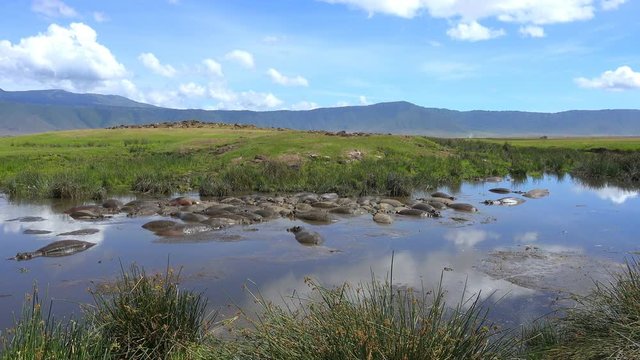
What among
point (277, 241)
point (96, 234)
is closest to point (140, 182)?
point (96, 234)

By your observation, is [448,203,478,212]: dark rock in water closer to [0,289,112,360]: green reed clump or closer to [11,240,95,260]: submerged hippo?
[11,240,95,260]: submerged hippo

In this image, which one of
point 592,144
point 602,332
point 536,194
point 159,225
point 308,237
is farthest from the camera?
point 592,144

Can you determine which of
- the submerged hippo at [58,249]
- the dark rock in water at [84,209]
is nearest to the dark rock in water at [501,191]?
the dark rock in water at [84,209]

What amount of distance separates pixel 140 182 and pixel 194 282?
15.4 m

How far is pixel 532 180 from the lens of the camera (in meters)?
33.1

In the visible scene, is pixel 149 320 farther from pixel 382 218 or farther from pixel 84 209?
pixel 84 209

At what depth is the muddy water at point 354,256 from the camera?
1035 centimetres

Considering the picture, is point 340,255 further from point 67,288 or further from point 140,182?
point 140,182

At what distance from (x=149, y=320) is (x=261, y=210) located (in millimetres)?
12226

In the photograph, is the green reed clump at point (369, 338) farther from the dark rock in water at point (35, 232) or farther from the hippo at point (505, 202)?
the hippo at point (505, 202)

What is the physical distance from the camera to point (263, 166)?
2891 cm

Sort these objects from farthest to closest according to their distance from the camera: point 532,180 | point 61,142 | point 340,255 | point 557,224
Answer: point 61,142 < point 532,180 < point 557,224 < point 340,255

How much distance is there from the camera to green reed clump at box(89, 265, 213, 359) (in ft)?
20.6

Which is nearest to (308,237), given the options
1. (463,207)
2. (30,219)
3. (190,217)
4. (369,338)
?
(190,217)
